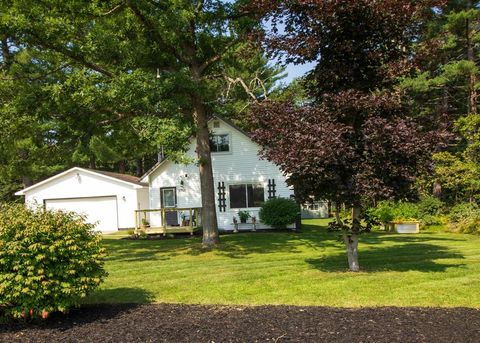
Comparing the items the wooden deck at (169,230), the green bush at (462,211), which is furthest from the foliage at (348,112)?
the green bush at (462,211)

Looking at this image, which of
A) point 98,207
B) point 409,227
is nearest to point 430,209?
point 409,227

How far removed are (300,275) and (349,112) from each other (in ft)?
10.4

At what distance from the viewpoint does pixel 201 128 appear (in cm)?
1405

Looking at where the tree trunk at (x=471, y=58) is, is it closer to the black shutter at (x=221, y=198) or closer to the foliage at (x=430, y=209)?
the foliage at (x=430, y=209)

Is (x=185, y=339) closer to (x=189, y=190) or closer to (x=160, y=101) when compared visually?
(x=160, y=101)

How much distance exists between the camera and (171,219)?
836 inches

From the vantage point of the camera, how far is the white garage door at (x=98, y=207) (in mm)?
26688

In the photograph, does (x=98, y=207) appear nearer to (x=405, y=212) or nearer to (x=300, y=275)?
(x=405, y=212)

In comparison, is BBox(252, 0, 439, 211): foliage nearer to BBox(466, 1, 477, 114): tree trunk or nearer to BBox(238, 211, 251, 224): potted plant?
BBox(238, 211, 251, 224): potted plant

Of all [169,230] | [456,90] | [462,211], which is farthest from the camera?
[456,90]

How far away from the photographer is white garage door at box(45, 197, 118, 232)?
26688 mm

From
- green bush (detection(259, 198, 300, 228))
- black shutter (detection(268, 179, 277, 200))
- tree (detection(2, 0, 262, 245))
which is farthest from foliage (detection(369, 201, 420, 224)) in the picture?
tree (detection(2, 0, 262, 245))

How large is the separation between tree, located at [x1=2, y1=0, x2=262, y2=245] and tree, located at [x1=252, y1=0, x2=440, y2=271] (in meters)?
4.23

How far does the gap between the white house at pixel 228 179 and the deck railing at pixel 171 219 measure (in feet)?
0.16
